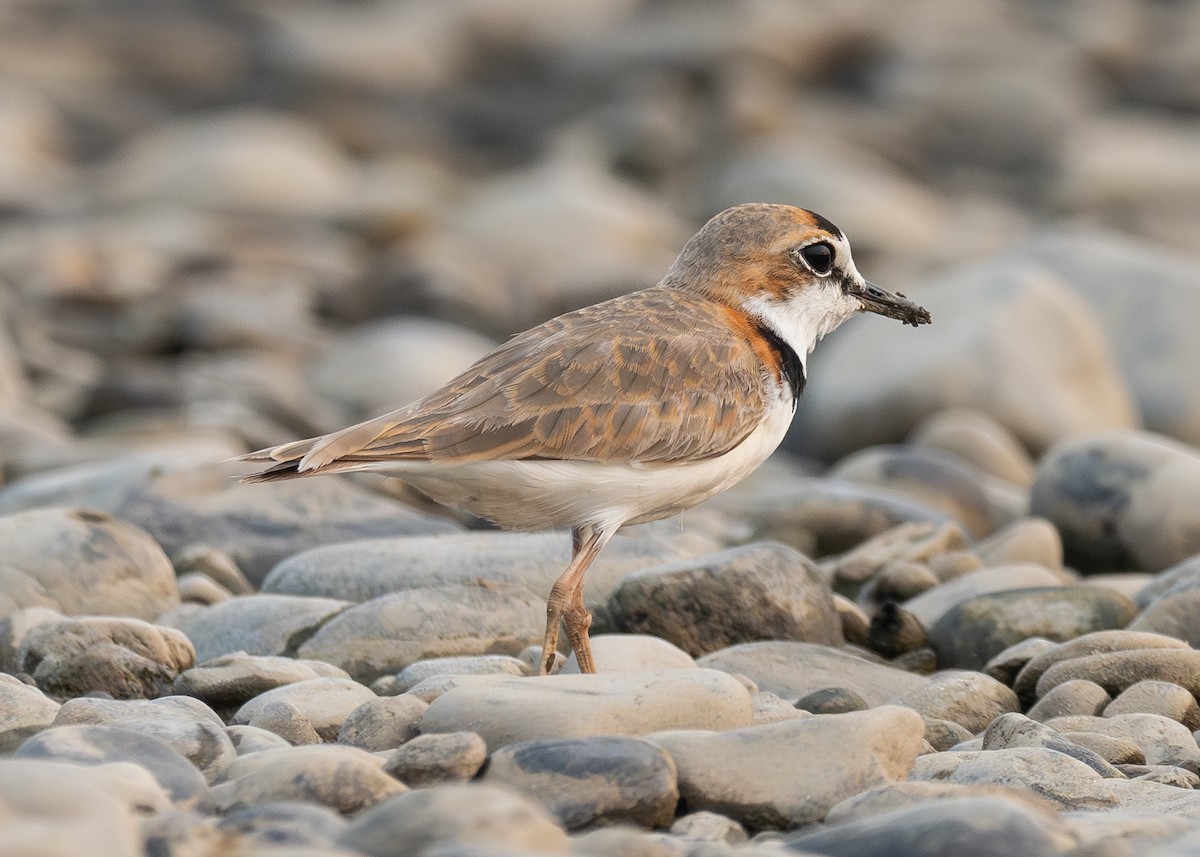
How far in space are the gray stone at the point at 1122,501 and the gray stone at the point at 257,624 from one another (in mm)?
3706

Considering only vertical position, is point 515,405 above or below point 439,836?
above

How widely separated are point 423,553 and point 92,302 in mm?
7917

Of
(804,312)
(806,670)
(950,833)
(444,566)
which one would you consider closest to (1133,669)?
(806,670)

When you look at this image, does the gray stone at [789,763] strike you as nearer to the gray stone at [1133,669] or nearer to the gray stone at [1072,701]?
the gray stone at [1072,701]

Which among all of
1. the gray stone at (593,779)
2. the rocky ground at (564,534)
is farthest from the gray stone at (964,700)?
the gray stone at (593,779)

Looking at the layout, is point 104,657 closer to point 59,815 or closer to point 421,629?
point 421,629

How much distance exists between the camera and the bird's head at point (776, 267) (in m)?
6.09

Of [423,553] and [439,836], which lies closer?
[439,836]

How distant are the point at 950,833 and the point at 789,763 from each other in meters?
0.77

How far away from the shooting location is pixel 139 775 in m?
3.71

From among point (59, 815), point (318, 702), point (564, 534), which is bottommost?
point (318, 702)

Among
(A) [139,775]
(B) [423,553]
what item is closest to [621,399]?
(B) [423,553]

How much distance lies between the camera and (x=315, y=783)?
386 centimetres

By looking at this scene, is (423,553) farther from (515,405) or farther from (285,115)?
(285,115)
